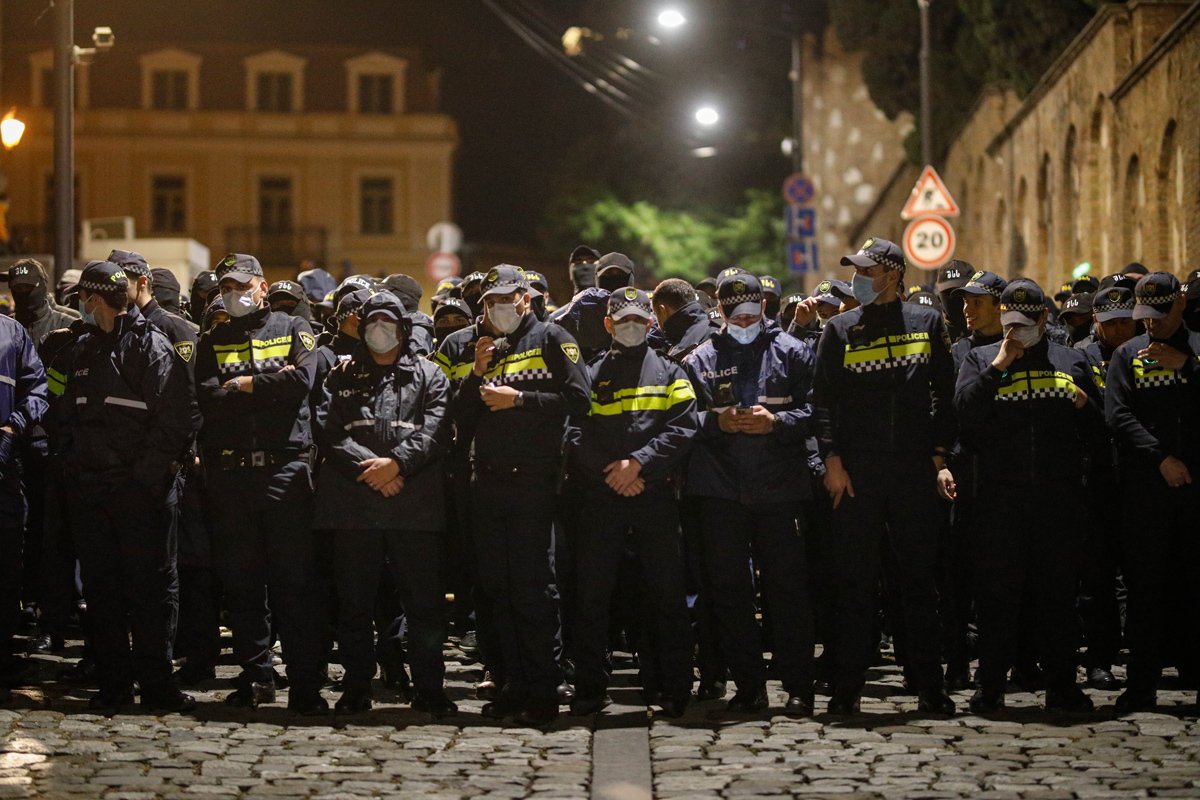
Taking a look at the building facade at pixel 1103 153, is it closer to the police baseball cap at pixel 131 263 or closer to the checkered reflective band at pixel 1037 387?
the checkered reflective band at pixel 1037 387

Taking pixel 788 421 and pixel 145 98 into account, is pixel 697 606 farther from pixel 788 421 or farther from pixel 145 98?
pixel 145 98

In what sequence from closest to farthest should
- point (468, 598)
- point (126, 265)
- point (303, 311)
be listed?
point (126, 265)
point (303, 311)
point (468, 598)

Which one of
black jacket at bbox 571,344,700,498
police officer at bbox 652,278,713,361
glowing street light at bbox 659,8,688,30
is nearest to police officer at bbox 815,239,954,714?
black jacket at bbox 571,344,700,498

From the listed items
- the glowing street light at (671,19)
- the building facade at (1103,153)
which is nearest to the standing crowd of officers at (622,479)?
the building facade at (1103,153)

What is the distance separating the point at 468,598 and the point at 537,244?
65301 millimetres

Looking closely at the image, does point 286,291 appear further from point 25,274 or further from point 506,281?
point 25,274

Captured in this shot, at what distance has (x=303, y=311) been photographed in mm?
11539

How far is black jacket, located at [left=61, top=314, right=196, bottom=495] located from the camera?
33.6 feet

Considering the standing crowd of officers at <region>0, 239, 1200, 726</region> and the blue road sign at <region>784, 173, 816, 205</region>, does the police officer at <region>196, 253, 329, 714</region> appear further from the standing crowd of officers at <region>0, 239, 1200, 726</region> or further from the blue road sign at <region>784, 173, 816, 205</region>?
Result: the blue road sign at <region>784, 173, 816, 205</region>

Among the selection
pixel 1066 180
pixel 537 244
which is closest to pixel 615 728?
pixel 1066 180

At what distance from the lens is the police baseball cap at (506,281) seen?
10297 mm

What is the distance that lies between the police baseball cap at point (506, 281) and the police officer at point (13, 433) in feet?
9.26

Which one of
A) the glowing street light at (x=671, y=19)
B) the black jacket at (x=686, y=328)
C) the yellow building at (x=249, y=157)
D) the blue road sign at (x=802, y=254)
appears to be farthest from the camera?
the yellow building at (x=249, y=157)

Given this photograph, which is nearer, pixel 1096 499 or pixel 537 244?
pixel 1096 499
